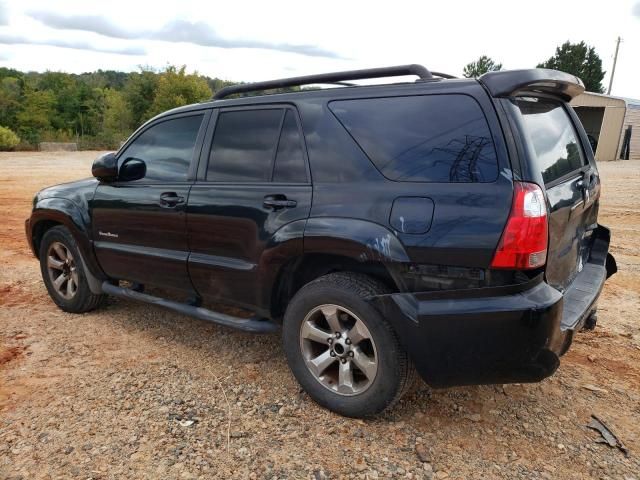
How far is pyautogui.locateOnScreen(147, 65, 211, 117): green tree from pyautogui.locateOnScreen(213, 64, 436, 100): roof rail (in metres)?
44.8

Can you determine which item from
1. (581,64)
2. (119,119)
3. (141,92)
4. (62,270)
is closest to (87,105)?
(119,119)

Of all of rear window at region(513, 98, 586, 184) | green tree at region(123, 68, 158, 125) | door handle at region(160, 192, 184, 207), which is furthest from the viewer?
green tree at region(123, 68, 158, 125)

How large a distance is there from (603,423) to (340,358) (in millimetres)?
1490

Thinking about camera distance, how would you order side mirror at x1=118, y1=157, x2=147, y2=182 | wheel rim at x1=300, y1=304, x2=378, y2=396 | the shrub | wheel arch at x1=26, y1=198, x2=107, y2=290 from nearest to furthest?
wheel rim at x1=300, y1=304, x2=378, y2=396 < side mirror at x1=118, y1=157, x2=147, y2=182 < wheel arch at x1=26, y1=198, x2=107, y2=290 < the shrub

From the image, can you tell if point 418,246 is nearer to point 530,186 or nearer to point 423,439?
point 530,186

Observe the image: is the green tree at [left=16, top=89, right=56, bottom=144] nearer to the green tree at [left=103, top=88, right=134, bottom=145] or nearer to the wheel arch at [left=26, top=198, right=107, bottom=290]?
the green tree at [left=103, top=88, right=134, bottom=145]

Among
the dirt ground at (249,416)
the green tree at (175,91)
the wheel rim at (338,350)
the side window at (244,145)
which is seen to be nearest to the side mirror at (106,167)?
the side window at (244,145)

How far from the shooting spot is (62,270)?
178 inches

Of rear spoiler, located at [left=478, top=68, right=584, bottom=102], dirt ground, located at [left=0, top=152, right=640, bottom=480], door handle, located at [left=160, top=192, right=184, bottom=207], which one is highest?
rear spoiler, located at [left=478, top=68, right=584, bottom=102]

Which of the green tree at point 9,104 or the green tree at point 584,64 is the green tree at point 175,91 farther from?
the green tree at point 584,64

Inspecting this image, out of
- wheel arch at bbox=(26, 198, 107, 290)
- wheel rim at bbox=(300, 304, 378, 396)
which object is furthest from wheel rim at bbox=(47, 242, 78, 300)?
wheel rim at bbox=(300, 304, 378, 396)

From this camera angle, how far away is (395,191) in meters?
2.61

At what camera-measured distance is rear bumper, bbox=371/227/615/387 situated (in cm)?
235

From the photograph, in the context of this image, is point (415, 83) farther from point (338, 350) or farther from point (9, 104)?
point (9, 104)
